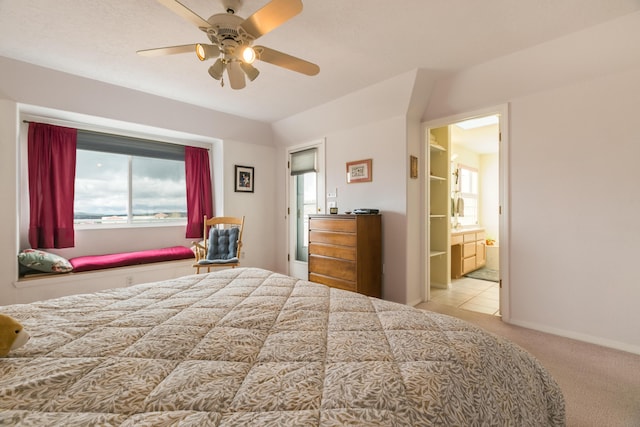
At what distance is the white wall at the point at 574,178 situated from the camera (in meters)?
2.23

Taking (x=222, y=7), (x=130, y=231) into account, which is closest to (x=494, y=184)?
(x=222, y=7)

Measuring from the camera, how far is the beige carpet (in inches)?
61.3

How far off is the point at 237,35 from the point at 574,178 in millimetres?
2946

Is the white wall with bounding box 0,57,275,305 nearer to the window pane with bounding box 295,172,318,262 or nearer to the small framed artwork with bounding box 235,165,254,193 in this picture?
the small framed artwork with bounding box 235,165,254,193

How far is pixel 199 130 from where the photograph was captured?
4.01 metres

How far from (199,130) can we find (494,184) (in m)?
5.77

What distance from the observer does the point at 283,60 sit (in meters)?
2.01

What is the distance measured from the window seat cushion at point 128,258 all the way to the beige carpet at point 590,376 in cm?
387

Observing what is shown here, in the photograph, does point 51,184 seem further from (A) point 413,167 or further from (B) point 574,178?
(B) point 574,178

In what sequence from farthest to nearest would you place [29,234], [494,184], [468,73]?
[494,184] → [29,234] → [468,73]

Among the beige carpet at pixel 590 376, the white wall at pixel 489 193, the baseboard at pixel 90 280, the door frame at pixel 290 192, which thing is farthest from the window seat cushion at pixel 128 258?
the white wall at pixel 489 193

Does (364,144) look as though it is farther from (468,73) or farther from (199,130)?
(199,130)

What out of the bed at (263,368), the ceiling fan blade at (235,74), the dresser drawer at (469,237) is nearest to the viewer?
the bed at (263,368)

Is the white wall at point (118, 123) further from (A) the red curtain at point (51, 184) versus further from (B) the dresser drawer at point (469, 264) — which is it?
(B) the dresser drawer at point (469, 264)
